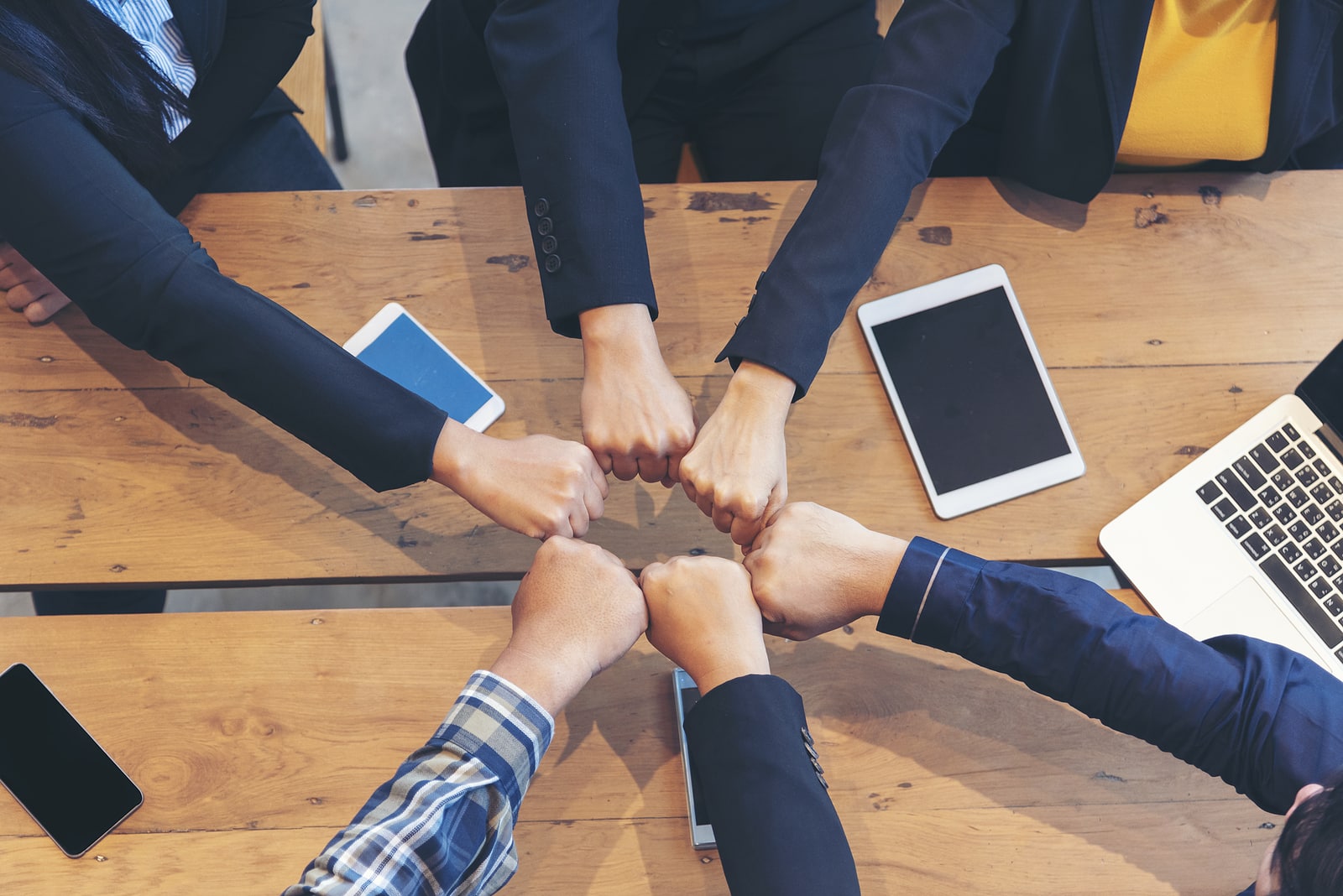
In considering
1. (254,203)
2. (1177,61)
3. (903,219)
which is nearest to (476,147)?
(254,203)

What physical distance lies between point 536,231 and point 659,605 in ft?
1.56

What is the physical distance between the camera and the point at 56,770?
0.96 meters

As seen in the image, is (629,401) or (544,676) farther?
(629,401)

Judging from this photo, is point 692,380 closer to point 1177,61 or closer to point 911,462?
point 911,462

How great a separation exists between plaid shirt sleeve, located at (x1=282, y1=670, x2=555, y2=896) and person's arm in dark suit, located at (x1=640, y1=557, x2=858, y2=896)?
169mm

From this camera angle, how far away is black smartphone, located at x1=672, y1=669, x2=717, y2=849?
948mm

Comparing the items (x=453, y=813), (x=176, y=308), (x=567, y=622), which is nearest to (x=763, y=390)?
(x=567, y=622)

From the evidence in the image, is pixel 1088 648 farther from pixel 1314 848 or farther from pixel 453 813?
pixel 453 813

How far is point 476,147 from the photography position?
1387 millimetres

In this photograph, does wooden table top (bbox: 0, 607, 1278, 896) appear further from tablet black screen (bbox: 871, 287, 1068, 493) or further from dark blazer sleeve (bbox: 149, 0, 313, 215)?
dark blazer sleeve (bbox: 149, 0, 313, 215)

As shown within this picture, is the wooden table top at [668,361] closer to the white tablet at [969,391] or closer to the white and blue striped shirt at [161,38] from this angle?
the white tablet at [969,391]

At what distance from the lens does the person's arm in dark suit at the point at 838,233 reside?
101 centimetres

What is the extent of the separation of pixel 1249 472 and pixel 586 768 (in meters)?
0.87

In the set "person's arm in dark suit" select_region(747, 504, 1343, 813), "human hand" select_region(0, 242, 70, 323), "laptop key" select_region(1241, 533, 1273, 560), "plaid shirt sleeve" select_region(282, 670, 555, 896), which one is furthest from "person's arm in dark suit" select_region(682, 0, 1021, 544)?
"human hand" select_region(0, 242, 70, 323)
